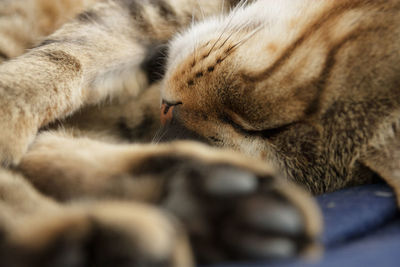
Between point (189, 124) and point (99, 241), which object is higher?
point (189, 124)

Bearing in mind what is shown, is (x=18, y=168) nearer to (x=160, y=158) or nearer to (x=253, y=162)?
(x=160, y=158)

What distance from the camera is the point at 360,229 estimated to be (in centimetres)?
59

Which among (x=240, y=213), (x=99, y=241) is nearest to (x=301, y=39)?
(x=240, y=213)

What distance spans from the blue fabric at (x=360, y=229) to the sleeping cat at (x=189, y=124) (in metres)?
0.04

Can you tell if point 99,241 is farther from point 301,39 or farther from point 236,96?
point 301,39

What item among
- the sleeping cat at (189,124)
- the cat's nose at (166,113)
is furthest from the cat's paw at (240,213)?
the cat's nose at (166,113)

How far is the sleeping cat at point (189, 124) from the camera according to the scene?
0.45 metres

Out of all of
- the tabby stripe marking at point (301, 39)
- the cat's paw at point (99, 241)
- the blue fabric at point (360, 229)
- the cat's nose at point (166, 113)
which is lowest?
the cat's paw at point (99, 241)

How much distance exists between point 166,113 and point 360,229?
1.55ft

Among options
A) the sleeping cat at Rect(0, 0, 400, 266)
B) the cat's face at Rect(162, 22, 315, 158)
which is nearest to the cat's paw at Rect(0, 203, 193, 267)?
the sleeping cat at Rect(0, 0, 400, 266)

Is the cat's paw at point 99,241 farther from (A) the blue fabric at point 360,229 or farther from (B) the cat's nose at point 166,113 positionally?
(B) the cat's nose at point 166,113

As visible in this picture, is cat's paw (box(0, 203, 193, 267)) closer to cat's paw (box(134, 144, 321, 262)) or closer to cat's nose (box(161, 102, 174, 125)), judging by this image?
cat's paw (box(134, 144, 321, 262))

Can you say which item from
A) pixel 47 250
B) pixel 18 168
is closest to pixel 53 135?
pixel 18 168

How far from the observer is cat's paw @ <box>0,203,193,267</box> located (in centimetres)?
40
